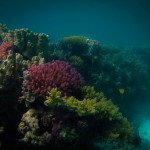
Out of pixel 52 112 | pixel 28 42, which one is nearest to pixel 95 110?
pixel 52 112

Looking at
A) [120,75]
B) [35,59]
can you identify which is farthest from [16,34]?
[120,75]

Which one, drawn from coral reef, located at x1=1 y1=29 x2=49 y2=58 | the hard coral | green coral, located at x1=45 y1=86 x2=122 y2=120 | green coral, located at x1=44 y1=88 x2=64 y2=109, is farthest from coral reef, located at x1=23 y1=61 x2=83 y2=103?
coral reef, located at x1=1 y1=29 x2=49 y2=58

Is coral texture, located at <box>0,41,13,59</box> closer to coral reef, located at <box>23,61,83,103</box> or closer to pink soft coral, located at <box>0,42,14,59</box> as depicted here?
pink soft coral, located at <box>0,42,14,59</box>

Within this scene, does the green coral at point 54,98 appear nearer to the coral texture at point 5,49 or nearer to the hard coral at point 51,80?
the hard coral at point 51,80

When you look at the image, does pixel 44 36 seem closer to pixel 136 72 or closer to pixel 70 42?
pixel 70 42

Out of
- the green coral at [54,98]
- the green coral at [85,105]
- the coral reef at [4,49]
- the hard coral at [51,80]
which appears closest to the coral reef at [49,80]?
the hard coral at [51,80]

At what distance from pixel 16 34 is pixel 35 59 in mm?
1930

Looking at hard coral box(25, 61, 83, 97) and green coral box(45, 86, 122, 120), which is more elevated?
hard coral box(25, 61, 83, 97)

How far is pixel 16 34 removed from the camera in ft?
24.3

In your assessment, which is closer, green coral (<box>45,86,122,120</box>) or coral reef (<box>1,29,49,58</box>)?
green coral (<box>45,86,122,120</box>)

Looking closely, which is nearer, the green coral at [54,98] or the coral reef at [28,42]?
the green coral at [54,98]

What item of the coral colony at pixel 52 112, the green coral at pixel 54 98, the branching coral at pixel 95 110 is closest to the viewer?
the green coral at pixel 54 98

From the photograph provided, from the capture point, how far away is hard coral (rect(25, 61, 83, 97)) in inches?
191

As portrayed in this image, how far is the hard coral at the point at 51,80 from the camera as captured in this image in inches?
191
